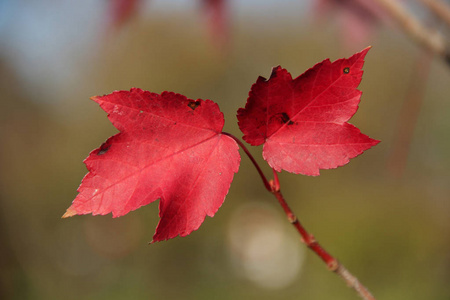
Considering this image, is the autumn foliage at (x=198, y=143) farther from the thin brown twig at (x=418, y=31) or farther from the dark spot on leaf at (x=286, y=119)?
the thin brown twig at (x=418, y=31)

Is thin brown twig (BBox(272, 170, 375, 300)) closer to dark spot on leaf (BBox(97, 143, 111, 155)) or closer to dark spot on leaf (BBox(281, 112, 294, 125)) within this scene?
dark spot on leaf (BBox(281, 112, 294, 125))

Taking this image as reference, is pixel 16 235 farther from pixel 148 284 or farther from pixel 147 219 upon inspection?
pixel 148 284

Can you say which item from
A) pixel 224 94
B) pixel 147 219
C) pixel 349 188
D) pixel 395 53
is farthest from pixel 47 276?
pixel 395 53

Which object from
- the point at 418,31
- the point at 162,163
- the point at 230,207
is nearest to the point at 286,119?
the point at 162,163

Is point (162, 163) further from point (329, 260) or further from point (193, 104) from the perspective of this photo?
point (329, 260)

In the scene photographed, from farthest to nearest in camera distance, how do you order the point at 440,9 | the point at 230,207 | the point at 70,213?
the point at 230,207 < the point at 440,9 < the point at 70,213

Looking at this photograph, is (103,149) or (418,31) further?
(418,31)

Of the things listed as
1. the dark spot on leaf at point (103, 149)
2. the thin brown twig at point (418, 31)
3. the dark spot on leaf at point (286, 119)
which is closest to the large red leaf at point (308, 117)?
the dark spot on leaf at point (286, 119)

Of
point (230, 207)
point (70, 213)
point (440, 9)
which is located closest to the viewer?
point (70, 213)
